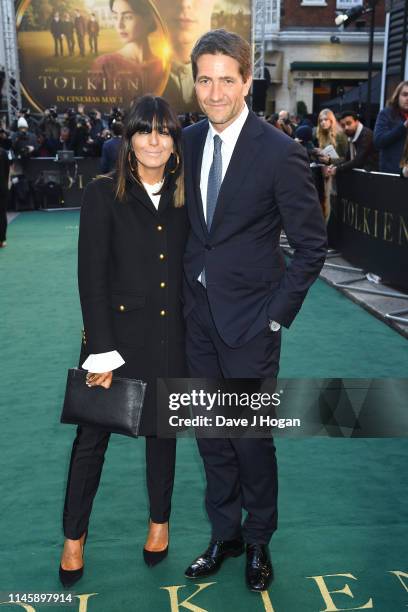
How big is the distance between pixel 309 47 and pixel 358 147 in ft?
78.2

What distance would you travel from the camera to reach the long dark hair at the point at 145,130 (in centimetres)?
260

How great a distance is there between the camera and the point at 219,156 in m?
2.72

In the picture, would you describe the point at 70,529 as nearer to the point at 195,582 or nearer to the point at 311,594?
the point at 195,582

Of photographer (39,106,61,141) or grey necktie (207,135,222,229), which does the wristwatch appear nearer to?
grey necktie (207,135,222,229)

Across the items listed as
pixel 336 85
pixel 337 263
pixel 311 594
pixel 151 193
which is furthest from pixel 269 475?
pixel 336 85

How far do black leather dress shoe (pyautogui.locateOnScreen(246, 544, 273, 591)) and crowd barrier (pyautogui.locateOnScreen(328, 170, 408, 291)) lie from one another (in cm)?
456

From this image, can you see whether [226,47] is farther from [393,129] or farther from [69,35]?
[69,35]

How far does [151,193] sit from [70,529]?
1350 mm

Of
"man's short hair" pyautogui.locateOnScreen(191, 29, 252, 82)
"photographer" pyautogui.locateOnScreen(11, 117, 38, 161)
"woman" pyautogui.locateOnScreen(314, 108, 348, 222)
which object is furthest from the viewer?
"photographer" pyautogui.locateOnScreen(11, 117, 38, 161)

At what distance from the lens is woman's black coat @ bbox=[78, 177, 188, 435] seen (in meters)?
2.65

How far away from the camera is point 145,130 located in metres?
2.61

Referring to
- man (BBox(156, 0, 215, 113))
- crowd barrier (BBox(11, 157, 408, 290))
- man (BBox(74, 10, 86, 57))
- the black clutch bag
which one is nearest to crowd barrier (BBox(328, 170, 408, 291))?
crowd barrier (BBox(11, 157, 408, 290))

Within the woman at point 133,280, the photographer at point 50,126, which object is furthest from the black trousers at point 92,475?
the photographer at point 50,126

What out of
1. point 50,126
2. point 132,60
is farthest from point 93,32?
point 50,126
